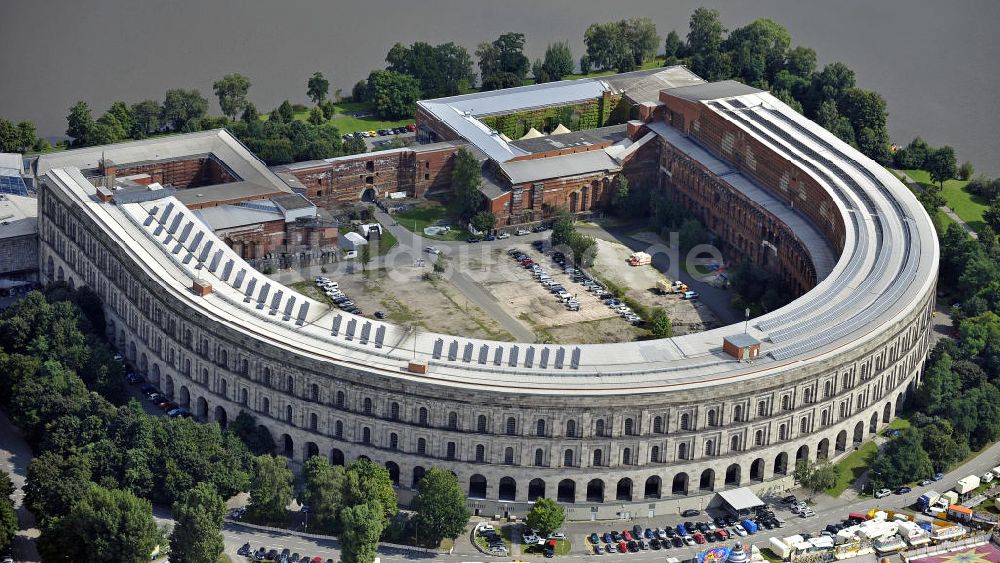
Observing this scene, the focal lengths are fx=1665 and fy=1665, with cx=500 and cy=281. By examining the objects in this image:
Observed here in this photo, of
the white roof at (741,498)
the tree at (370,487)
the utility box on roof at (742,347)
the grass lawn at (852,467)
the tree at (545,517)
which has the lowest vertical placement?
the grass lawn at (852,467)

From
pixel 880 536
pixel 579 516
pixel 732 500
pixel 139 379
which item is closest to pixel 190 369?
pixel 139 379

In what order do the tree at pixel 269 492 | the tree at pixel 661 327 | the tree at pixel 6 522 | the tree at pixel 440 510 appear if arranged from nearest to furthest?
1. the tree at pixel 6 522
2. the tree at pixel 440 510
3. the tree at pixel 269 492
4. the tree at pixel 661 327

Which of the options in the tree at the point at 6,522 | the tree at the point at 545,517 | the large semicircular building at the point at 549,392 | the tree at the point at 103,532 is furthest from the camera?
the large semicircular building at the point at 549,392

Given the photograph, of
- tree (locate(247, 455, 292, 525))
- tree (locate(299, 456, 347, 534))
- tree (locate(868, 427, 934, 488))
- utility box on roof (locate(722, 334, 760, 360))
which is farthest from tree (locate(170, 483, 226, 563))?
tree (locate(868, 427, 934, 488))

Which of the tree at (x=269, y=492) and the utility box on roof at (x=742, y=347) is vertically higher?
the utility box on roof at (x=742, y=347)

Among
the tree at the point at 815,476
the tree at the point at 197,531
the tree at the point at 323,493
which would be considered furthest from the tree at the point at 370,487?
the tree at the point at 815,476

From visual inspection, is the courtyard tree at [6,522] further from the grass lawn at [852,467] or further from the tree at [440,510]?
the grass lawn at [852,467]
